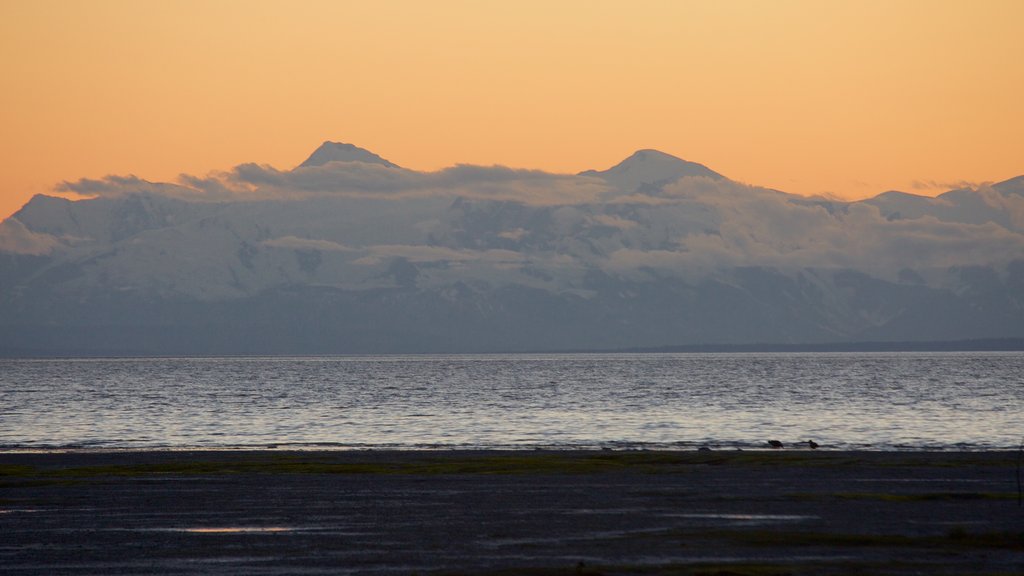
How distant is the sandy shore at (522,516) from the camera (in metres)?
28.0

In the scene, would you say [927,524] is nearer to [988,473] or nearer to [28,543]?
[988,473]

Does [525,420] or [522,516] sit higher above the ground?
[522,516]

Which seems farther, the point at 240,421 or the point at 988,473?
the point at 240,421

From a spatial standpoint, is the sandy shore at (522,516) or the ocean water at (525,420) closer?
the sandy shore at (522,516)

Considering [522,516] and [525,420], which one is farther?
[525,420]

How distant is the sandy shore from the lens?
28.0 meters

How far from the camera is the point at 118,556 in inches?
1160

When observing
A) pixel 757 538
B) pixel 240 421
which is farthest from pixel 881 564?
pixel 240 421

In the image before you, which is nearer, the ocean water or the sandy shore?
the sandy shore

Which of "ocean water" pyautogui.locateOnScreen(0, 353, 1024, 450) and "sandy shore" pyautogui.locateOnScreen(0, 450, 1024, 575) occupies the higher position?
"sandy shore" pyautogui.locateOnScreen(0, 450, 1024, 575)

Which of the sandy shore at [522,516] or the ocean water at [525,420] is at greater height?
the sandy shore at [522,516]

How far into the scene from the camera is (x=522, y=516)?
3606cm

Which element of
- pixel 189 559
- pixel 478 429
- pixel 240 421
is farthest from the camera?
pixel 240 421

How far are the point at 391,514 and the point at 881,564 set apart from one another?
13.9 metres
